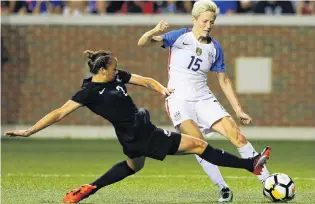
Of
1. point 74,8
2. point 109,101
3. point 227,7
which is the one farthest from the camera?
point 74,8

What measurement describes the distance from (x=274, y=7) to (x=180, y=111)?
40.4 feet

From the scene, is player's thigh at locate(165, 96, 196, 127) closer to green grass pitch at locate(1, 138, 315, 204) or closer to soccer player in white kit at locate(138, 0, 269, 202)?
soccer player in white kit at locate(138, 0, 269, 202)

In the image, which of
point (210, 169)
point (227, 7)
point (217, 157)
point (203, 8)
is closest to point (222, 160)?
point (217, 157)

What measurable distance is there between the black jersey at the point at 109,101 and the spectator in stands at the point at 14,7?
43.7 feet

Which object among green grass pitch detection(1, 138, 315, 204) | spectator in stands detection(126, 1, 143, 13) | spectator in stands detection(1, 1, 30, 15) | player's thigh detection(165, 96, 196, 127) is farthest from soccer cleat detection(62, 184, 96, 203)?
spectator in stands detection(1, 1, 30, 15)

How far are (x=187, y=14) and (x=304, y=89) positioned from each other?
10.4 ft

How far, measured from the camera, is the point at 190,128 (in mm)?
12539

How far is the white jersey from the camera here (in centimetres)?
1278

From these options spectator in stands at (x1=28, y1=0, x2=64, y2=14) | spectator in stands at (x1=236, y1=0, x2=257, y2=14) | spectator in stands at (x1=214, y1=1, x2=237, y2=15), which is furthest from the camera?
spectator in stands at (x1=28, y1=0, x2=64, y2=14)

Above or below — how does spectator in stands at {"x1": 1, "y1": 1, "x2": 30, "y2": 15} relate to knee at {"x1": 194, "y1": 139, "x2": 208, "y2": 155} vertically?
below

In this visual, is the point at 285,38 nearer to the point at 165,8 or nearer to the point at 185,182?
the point at 165,8

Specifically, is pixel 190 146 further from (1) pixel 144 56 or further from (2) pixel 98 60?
(1) pixel 144 56

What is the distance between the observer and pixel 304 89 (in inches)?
982

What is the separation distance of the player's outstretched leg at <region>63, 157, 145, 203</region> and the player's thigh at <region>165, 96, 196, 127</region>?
782 mm
